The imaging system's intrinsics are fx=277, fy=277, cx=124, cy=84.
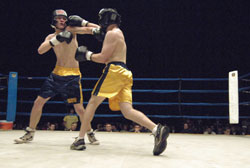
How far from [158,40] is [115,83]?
6.76 m

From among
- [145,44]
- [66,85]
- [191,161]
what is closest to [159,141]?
[191,161]

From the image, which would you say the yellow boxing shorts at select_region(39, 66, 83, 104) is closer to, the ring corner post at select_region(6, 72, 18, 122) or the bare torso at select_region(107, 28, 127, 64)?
the bare torso at select_region(107, 28, 127, 64)

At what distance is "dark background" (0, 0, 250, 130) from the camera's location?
747 centimetres

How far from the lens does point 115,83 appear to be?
188cm

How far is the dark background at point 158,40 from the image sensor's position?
7.47 m

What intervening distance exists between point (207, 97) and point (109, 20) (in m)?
7.05

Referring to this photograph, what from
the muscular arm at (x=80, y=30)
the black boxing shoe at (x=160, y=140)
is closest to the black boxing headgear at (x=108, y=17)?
the muscular arm at (x=80, y=30)

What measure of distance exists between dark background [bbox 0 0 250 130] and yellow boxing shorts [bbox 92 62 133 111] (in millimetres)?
6002

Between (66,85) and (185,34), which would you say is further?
→ (185,34)

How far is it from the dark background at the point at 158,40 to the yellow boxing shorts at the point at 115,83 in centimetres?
600

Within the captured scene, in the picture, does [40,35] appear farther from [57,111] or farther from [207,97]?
[207,97]

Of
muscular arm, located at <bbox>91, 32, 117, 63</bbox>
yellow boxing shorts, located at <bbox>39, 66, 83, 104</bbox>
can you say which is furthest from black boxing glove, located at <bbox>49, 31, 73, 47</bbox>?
muscular arm, located at <bbox>91, 32, 117, 63</bbox>

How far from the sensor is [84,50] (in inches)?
75.9

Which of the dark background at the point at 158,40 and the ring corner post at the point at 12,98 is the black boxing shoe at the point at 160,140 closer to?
the ring corner post at the point at 12,98
